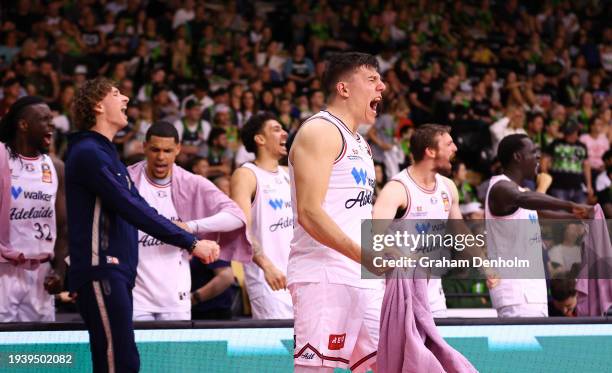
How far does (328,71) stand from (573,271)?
340cm

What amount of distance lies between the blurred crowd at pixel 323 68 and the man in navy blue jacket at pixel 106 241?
15.9 feet

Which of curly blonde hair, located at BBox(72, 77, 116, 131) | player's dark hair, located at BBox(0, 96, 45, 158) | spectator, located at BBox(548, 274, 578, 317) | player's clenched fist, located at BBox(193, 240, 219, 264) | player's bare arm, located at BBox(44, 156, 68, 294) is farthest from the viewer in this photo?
spectator, located at BBox(548, 274, 578, 317)

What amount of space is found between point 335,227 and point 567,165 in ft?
30.3

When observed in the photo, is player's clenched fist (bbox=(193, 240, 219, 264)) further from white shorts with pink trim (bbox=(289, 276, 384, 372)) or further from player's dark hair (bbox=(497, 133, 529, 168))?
player's dark hair (bbox=(497, 133, 529, 168))

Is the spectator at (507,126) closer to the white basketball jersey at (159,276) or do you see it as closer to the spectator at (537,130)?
the spectator at (537,130)

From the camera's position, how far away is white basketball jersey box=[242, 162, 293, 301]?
7.11m

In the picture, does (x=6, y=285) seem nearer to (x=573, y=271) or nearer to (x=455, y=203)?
(x=455, y=203)

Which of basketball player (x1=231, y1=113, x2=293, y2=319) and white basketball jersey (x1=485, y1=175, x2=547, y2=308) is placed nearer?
white basketball jersey (x1=485, y1=175, x2=547, y2=308)

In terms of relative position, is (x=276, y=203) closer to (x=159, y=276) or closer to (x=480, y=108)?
(x=159, y=276)

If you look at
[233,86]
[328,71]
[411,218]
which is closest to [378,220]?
[411,218]

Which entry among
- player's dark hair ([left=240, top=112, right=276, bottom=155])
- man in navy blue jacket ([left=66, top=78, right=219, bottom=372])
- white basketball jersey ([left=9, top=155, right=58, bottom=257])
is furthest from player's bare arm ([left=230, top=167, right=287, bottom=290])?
man in navy blue jacket ([left=66, top=78, right=219, bottom=372])

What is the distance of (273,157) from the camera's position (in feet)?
23.9

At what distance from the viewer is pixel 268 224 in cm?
713

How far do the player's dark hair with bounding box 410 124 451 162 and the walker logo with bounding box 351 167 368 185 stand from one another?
2244 mm
